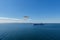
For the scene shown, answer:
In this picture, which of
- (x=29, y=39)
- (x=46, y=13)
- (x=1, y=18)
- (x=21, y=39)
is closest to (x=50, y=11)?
(x=46, y=13)

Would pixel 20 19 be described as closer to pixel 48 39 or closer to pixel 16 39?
pixel 16 39

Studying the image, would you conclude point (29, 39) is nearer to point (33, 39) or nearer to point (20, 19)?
point (33, 39)

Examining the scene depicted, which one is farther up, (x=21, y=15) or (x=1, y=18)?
(x=21, y=15)

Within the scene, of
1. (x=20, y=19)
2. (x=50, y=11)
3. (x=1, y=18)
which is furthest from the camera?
(x=50, y=11)

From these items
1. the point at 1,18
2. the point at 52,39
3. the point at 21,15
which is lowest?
the point at 52,39

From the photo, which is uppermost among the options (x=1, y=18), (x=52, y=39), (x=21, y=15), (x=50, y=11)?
(x=50, y=11)

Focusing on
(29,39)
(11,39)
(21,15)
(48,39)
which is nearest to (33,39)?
(29,39)

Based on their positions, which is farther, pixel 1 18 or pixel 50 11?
pixel 50 11

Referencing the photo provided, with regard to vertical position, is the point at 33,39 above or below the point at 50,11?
below

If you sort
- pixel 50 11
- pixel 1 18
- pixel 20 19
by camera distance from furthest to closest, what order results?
pixel 50 11, pixel 20 19, pixel 1 18
